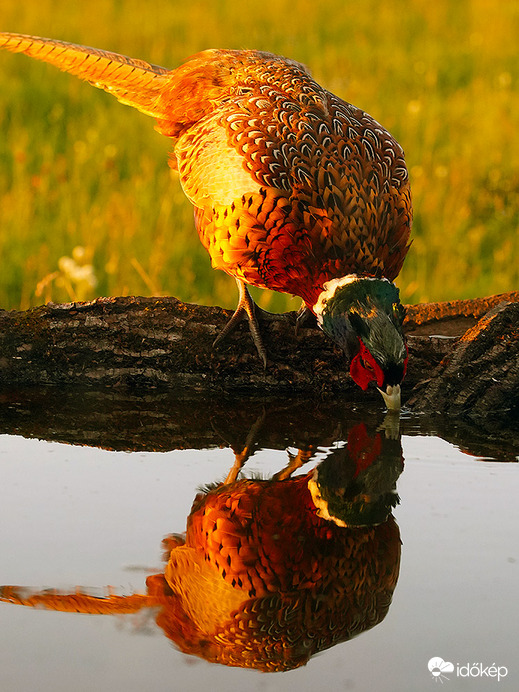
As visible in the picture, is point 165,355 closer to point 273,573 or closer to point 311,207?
point 311,207

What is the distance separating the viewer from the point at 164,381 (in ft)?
11.4

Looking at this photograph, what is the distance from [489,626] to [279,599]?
401 mm

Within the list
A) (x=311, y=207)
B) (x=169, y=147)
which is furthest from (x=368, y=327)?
(x=169, y=147)

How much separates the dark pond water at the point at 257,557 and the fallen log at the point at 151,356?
0.46 metres

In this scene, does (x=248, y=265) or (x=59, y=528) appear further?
(x=248, y=265)

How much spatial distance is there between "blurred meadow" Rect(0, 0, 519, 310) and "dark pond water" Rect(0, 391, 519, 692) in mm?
1889

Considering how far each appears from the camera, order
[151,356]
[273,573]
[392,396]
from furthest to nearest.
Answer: [151,356]
[392,396]
[273,573]

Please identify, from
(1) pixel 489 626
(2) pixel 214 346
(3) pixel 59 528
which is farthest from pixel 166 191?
(1) pixel 489 626

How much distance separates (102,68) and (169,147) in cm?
232

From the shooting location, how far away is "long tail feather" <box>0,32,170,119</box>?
14.3 feet

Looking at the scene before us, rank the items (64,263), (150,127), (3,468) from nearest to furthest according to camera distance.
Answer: (3,468) < (64,263) < (150,127)

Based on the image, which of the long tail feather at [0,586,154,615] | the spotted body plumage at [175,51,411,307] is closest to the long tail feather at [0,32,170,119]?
the spotted body plumage at [175,51,411,307]

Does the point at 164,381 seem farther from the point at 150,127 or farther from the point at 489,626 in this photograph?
the point at 150,127

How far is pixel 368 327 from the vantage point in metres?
3.00
